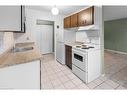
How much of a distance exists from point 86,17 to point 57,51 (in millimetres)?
2160

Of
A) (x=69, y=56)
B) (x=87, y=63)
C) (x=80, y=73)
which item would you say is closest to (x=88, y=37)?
(x=69, y=56)


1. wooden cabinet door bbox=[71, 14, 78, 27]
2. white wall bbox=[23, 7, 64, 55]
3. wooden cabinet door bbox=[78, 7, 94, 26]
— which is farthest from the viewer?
white wall bbox=[23, 7, 64, 55]

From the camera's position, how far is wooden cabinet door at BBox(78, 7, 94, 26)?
8.22ft

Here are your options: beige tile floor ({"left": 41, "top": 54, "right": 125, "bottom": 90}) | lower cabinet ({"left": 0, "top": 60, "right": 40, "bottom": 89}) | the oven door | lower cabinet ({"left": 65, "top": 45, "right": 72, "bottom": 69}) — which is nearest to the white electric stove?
the oven door

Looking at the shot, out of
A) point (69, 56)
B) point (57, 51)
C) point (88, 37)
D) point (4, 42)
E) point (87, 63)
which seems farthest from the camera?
point (57, 51)

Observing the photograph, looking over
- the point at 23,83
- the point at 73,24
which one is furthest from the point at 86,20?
the point at 23,83

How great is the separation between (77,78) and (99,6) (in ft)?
6.74

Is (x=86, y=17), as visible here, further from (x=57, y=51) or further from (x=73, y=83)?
(x=57, y=51)

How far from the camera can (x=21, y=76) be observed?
131cm

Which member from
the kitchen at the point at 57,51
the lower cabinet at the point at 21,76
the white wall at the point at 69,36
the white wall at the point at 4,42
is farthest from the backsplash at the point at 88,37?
the white wall at the point at 4,42

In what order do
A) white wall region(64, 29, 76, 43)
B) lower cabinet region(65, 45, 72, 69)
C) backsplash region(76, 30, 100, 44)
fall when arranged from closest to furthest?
backsplash region(76, 30, 100, 44)
lower cabinet region(65, 45, 72, 69)
white wall region(64, 29, 76, 43)

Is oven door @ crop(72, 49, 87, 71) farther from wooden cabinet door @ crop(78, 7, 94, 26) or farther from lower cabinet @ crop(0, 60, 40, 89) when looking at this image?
lower cabinet @ crop(0, 60, 40, 89)

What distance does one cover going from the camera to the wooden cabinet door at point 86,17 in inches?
98.6
